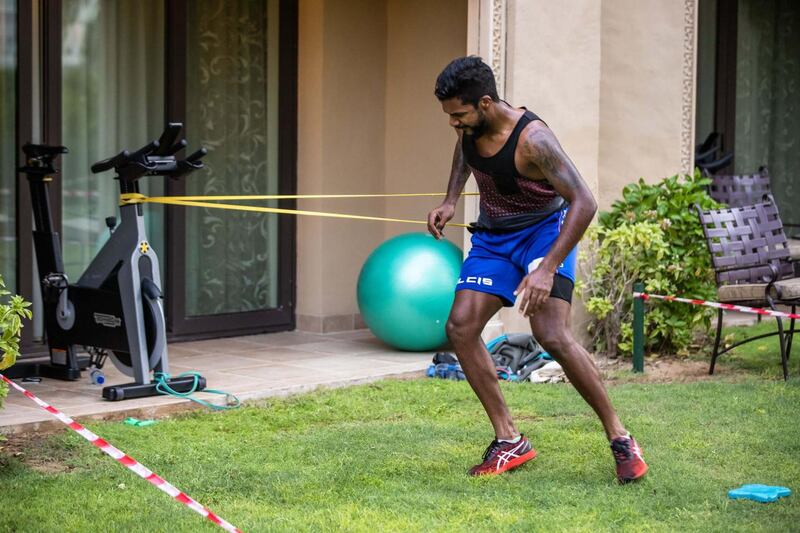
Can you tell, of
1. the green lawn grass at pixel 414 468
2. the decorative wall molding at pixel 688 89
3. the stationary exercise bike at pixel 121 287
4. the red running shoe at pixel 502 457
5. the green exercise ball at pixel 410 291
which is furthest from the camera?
the decorative wall molding at pixel 688 89

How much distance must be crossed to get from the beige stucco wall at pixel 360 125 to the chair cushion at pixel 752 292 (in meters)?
2.59

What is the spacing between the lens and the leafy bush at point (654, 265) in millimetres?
8234

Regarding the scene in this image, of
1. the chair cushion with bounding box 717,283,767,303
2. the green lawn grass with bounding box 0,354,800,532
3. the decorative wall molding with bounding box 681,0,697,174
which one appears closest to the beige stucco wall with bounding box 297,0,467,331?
the decorative wall molding with bounding box 681,0,697,174

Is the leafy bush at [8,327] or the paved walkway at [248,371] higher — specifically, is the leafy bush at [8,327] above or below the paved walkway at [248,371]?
above

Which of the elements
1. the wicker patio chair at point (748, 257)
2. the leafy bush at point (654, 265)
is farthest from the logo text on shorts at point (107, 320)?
the wicker patio chair at point (748, 257)

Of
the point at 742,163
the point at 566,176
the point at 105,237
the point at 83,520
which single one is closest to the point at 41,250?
the point at 105,237

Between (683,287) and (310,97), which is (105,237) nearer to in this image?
(310,97)

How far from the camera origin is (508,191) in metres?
5.10

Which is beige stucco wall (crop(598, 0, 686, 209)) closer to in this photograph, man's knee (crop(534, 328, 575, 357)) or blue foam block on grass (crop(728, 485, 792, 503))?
man's knee (crop(534, 328, 575, 357))

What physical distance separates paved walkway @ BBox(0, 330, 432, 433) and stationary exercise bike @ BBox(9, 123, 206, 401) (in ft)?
0.64

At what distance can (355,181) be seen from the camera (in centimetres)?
977

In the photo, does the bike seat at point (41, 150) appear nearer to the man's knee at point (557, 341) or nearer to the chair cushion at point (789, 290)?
the man's knee at point (557, 341)

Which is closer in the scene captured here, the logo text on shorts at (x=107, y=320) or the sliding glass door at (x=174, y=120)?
the logo text on shorts at (x=107, y=320)

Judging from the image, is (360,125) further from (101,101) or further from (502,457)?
(502,457)
